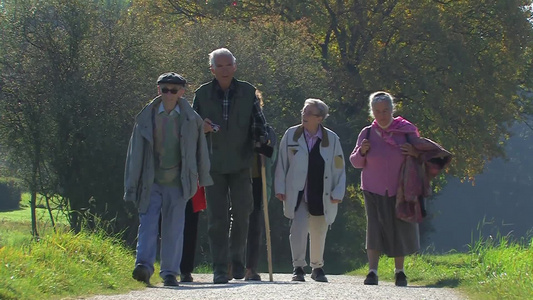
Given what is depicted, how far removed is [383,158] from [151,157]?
8.23 feet

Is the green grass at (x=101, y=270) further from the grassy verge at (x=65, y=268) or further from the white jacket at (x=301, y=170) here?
the white jacket at (x=301, y=170)

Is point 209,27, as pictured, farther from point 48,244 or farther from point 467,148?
A: point 48,244

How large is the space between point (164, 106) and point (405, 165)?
8.27ft

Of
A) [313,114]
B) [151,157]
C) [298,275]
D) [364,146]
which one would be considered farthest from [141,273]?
[313,114]

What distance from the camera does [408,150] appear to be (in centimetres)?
1114

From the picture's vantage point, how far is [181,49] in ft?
99.9

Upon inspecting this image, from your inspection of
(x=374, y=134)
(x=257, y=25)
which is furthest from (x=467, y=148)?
(x=374, y=134)

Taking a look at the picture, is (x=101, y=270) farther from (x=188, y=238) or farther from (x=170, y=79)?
(x=170, y=79)

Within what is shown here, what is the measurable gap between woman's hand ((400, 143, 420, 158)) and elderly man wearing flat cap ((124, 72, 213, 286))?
210 centimetres

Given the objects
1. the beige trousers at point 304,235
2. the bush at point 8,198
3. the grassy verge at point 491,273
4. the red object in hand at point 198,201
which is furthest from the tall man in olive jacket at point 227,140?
the bush at point 8,198

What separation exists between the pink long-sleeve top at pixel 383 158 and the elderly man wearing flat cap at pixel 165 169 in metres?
1.92

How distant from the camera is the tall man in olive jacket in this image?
34.9ft

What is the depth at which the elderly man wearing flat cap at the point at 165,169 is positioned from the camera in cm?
995

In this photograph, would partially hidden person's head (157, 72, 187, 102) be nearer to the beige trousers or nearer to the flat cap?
the flat cap
